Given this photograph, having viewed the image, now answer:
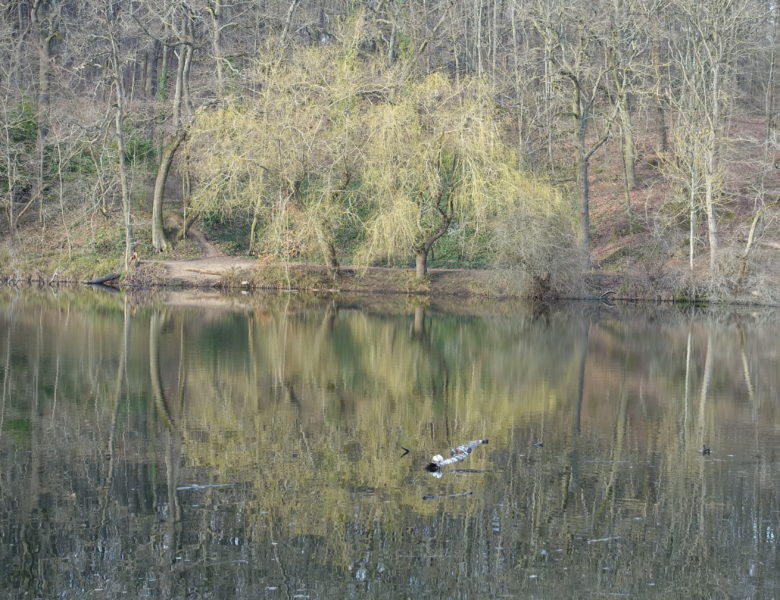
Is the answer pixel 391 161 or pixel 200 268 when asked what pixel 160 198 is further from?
pixel 391 161

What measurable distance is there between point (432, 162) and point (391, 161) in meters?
1.26

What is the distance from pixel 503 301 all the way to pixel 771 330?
9280mm

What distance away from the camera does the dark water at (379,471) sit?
739cm

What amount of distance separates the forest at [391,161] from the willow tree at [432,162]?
6 centimetres

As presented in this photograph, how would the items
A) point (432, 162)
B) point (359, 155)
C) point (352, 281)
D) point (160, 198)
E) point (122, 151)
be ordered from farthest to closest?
1. point (160, 198)
2. point (122, 151)
3. point (352, 281)
4. point (359, 155)
5. point (432, 162)

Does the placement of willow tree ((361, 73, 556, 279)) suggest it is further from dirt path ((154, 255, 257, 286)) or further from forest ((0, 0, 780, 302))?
dirt path ((154, 255, 257, 286))

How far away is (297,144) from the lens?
1210 inches

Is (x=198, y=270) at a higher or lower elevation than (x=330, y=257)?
lower

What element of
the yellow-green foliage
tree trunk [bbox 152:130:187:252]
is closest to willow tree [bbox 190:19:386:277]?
the yellow-green foliage

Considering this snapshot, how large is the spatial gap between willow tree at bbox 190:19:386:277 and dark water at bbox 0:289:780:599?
37.4ft

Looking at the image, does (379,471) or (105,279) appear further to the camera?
(105,279)

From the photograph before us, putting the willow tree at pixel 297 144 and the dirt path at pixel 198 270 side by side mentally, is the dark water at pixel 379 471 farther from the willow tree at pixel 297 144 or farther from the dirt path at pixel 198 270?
the dirt path at pixel 198 270

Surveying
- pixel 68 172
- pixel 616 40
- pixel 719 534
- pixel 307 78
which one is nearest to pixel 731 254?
pixel 616 40

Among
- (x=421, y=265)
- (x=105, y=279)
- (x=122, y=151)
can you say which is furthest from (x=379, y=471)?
(x=122, y=151)
